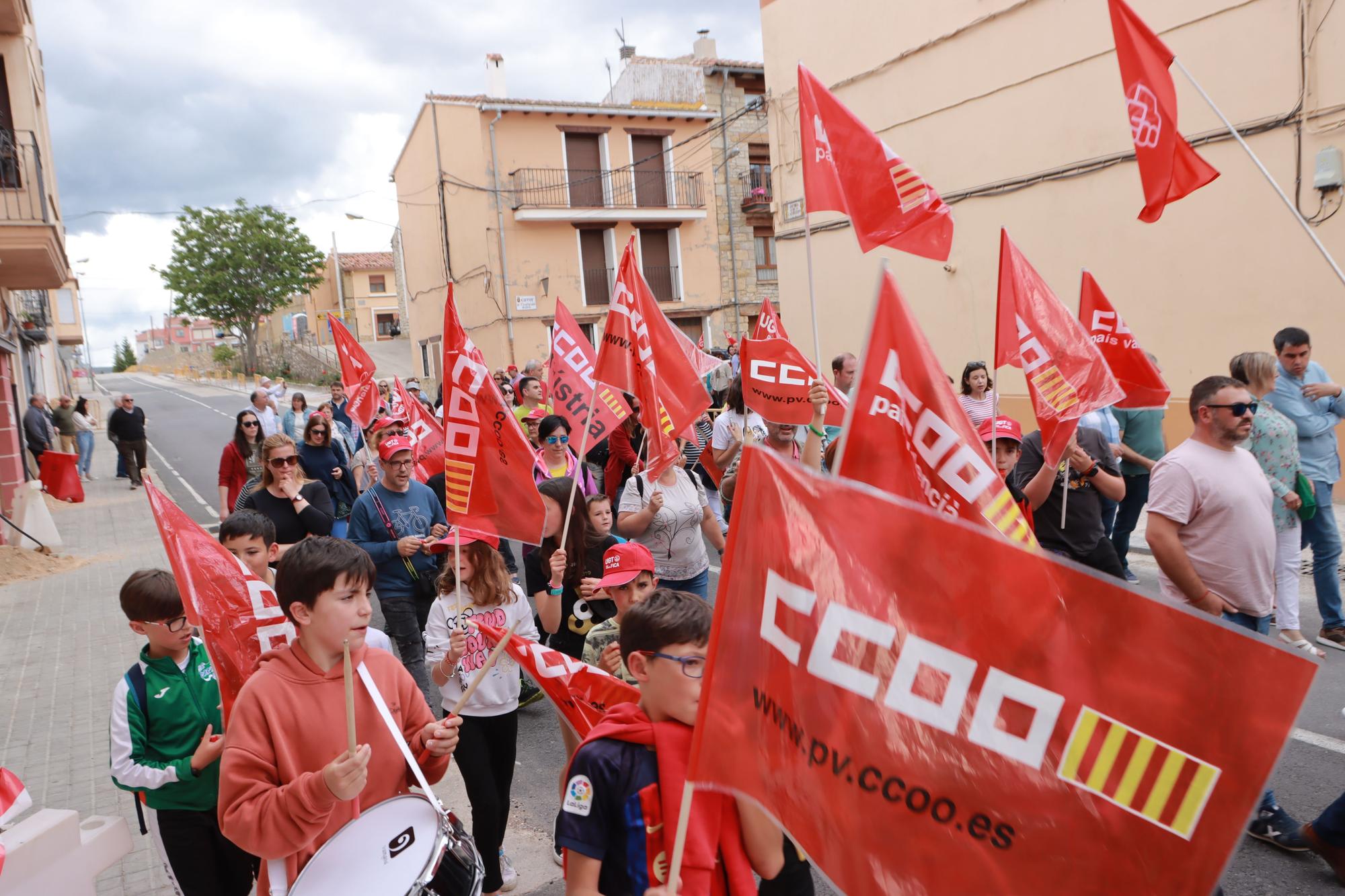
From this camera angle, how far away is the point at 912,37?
14.8 meters

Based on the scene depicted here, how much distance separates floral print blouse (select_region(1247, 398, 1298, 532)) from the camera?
5391 mm

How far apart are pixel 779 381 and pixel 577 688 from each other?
3.37 m

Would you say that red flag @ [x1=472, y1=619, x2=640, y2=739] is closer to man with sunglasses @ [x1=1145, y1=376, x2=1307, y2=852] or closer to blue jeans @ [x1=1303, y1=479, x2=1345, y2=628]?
man with sunglasses @ [x1=1145, y1=376, x2=1307, y2=852]

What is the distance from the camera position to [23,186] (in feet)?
35.2

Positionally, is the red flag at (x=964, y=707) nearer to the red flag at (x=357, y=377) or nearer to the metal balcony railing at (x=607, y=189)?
the red flag at (x=357, y=377)

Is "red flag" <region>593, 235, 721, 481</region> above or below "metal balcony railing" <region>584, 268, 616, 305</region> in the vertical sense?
above

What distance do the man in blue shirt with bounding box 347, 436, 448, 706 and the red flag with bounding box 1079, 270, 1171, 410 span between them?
412 centimetres

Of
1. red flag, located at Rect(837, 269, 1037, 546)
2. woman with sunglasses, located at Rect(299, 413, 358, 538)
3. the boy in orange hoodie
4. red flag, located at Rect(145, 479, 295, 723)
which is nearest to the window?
woman with sunglasses, located at Rect(299, 413, 358, 538)

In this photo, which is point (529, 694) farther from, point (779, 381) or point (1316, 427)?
point (1316, 427)

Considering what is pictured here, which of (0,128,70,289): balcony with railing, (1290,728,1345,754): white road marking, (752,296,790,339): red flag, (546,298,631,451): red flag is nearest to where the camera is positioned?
(1290,728,1345,754): white road marking

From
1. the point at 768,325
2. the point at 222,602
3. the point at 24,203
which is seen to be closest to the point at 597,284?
the point at 24,203

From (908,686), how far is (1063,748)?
0.23 metres

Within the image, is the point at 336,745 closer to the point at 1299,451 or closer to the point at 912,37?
the point at 1299,451

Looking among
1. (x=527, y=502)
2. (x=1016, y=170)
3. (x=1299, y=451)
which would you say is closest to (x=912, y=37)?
(x=1016, y=170)
